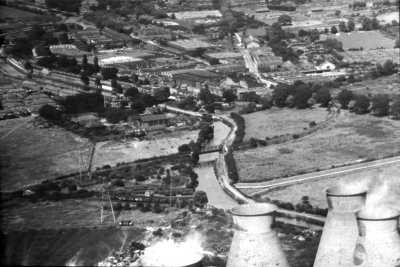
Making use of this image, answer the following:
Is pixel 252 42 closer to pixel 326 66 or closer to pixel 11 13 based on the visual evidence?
pixel 326 66

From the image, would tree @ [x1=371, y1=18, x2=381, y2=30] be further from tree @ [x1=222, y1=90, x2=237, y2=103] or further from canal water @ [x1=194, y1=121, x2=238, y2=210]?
canal water @ [x1=194, y1=121, x2=238, y2=210]

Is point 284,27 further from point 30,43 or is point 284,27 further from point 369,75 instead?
point 30,43

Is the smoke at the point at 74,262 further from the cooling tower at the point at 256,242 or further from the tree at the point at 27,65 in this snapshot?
the tree at the point at 27,65

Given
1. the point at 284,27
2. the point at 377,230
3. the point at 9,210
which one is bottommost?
the point at 284,27

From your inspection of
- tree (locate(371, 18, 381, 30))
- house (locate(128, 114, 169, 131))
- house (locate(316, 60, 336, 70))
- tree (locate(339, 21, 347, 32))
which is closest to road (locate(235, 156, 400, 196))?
house (locate(128, 114, 169, 131))

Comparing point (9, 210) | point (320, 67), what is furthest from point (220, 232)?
point (320, 67)

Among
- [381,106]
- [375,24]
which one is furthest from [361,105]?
[375,24]

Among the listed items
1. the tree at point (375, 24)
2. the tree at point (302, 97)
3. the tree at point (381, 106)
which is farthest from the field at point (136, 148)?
the tree at point (375, 24)
